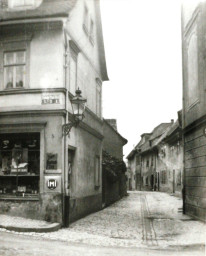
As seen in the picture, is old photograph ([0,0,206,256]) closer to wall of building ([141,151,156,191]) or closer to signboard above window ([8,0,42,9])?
signboard above window ([8,0,42,9])

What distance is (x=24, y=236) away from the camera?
10.2 m

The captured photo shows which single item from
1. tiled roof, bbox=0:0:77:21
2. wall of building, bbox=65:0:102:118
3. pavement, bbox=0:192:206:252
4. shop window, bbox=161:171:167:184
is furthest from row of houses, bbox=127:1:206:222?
shop window, bbox=161:171:167:184

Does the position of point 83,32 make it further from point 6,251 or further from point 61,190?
point 6,251

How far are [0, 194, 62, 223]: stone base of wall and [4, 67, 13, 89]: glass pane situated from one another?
3645 millimetres

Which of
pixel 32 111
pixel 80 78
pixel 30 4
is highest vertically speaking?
pixel 30 4

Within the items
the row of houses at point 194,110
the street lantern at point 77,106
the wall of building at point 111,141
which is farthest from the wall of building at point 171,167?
the street lantern at point 77,106

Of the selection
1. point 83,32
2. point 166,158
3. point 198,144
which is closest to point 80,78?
point 83,32

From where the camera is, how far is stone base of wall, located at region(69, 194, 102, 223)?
46.7 ft

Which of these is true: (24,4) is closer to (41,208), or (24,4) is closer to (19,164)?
(19,164)

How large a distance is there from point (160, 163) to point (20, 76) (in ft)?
107

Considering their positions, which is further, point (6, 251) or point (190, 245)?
point (190, 245)

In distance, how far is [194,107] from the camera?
51.3ft

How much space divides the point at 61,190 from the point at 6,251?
4.66 meters

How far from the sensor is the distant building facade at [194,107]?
14.2 meters
